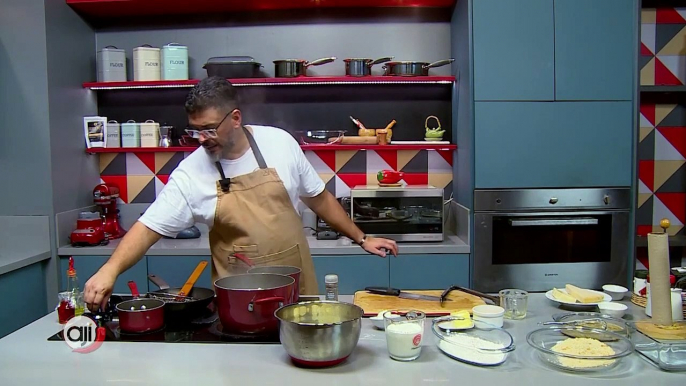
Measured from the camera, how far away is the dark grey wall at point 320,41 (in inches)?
151

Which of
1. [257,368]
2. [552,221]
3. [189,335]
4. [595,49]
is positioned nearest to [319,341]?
[257,368]

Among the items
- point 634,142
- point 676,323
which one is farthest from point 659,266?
point 634,142

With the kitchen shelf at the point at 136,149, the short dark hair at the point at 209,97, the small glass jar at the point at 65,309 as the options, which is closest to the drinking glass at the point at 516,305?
the short dark hair at the point at 209,97

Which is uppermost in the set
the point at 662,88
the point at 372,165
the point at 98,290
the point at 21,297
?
the point at 662,88

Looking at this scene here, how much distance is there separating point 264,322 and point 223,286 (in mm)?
175

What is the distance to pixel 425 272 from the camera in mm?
3340

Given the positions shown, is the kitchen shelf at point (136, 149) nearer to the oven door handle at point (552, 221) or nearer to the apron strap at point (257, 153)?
the apron strap at point (257, 153)

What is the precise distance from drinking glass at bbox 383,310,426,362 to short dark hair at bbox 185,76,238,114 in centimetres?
107

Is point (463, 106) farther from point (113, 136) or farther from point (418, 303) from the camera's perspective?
point (113, 136)

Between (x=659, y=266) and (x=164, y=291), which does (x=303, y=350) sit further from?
(x=659, y=266)

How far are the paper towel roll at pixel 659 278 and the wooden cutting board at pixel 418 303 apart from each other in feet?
1.72

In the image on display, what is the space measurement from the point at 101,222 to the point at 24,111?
2.55ft

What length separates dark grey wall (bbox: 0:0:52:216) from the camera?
3.29m

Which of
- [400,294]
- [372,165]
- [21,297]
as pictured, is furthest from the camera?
[372,165]
